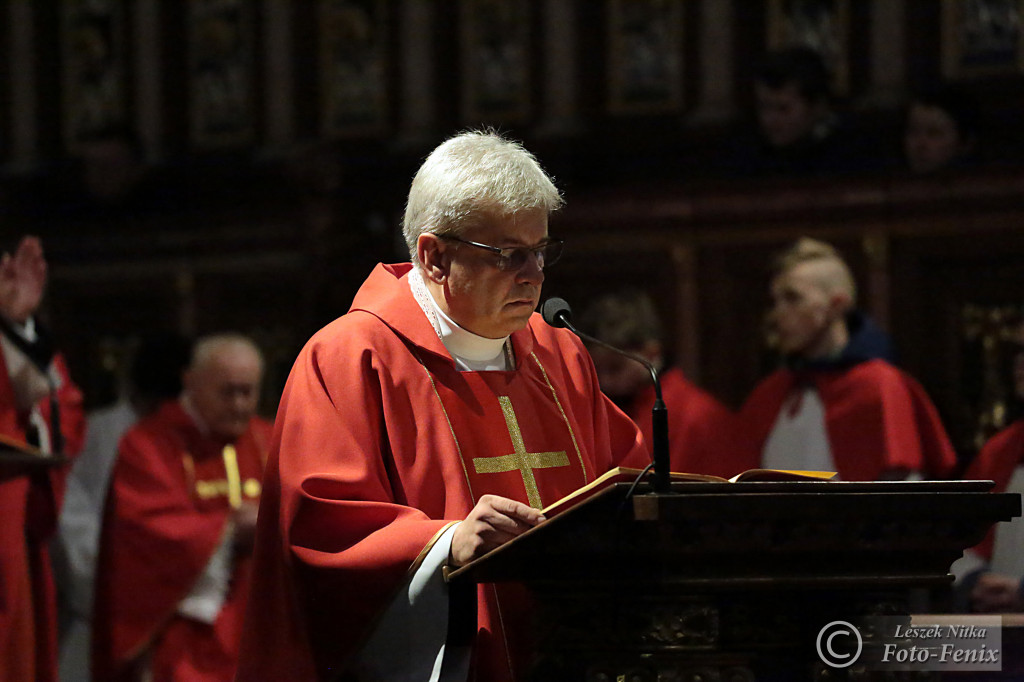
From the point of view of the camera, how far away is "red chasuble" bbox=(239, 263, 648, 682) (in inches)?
116

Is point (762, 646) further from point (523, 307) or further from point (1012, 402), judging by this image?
point (1012, 402)

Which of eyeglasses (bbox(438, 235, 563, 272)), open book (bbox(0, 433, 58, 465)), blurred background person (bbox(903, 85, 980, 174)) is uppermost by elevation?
blurred background person (bbox(903, 85, 980, 174))

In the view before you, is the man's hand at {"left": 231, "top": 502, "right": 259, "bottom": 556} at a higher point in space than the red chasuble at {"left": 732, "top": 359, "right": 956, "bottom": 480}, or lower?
lower

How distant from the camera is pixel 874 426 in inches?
254

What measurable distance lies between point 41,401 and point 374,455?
10.3 ft

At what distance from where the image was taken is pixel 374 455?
3064mm

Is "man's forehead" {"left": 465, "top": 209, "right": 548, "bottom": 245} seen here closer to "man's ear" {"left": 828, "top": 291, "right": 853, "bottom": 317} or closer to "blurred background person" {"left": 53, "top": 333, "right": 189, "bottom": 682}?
"man's ear" {"left": 828, "top": 291, "right": 853, "bottom": 317}

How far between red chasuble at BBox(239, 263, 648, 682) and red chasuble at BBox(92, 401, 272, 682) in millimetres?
3294

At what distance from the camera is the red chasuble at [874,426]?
6336 millimetres

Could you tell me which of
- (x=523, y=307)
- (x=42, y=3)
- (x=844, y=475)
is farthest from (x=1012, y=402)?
(x=42, y=3)

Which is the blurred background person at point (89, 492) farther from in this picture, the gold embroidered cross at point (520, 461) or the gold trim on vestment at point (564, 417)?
the gold embroidered cross at point (520, 461)

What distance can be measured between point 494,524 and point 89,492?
20.3ft

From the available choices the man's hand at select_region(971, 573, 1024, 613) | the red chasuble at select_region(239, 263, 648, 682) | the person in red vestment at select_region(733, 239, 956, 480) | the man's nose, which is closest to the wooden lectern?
the red chasuble at select_region(239, 263, 648, 682)

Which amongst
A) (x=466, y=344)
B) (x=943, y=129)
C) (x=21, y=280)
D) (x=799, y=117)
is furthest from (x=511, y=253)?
(x=799, y=117)
